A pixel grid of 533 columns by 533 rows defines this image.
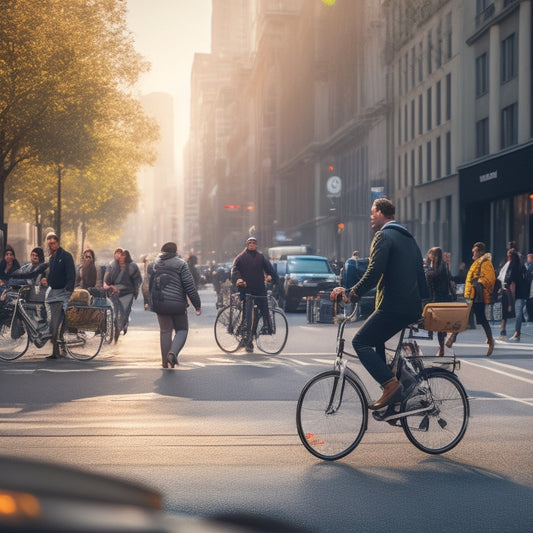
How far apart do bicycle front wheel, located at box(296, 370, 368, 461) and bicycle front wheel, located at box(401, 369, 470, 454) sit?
0.44 m

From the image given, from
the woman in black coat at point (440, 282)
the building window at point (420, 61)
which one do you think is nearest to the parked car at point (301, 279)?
the woman in black coat at point (440, 282)

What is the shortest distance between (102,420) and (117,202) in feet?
208

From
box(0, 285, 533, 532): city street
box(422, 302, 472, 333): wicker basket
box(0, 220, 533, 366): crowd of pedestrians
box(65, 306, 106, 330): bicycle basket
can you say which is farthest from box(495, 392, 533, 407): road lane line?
box(65, 306, 106, 330): bicycle basket

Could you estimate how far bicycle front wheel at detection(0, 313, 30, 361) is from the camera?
48.4 ft

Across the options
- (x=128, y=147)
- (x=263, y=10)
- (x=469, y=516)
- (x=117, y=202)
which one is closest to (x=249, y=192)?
(x=263, y=10)

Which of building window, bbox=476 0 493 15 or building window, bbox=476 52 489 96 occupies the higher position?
building window, bbox=476 0 493 15

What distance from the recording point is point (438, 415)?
7.51 metres

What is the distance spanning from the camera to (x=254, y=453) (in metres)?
7.42

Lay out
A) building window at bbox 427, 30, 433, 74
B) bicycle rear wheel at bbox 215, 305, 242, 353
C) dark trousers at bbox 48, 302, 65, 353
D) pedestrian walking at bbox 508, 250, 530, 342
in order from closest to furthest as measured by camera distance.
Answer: dark trousers at bbox 48, 302, 65, 353 < bicycle rear wheel at bbox 215, 305, 242, 353 < pedestrian walking at bbox 508, 250, 530, 342 < building window at bbox 427, 30, 433, 74

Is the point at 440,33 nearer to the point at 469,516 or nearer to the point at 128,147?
the point at 128,147

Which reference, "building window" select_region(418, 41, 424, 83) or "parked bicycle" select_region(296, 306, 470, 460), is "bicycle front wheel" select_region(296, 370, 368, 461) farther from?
"building window" select_region(418, 41, 424, 83)

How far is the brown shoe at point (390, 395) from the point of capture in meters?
7.34

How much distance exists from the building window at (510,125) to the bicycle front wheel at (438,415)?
1094 inches

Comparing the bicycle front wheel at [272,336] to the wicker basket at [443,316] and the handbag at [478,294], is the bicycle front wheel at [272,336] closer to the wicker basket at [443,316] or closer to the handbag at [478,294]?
the handbag at [478,294]
